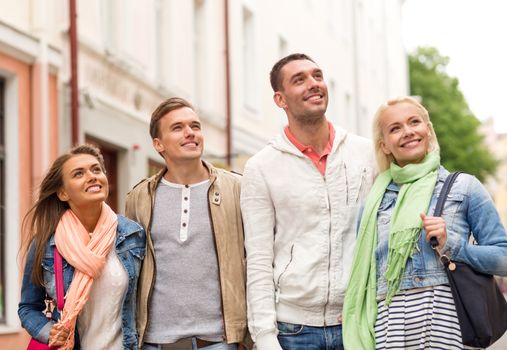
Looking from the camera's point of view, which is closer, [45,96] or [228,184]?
[228,184]

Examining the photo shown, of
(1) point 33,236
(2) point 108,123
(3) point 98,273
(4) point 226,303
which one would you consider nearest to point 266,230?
(4) point 226,303

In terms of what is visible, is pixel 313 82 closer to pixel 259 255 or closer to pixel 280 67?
pixel 280 67

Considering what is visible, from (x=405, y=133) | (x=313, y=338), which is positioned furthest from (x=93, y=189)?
(x=405, y=133)

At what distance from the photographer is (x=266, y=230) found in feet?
17.0

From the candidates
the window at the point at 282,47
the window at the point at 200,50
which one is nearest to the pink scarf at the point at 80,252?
the window at the point at 200,50

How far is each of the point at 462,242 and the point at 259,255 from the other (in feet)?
3.32

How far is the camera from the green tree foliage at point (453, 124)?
175ft

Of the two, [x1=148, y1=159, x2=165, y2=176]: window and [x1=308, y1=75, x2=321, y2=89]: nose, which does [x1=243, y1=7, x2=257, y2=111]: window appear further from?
[x1=308, y1=75, x2=321, y2=89]: nose

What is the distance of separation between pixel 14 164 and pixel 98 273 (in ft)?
22.8

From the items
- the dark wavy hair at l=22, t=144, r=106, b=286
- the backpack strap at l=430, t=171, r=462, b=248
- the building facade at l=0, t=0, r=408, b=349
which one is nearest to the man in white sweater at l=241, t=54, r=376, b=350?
the backpack strap at l=430, t=171, r=462, b=248

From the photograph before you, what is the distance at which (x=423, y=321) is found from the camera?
15.2 feet

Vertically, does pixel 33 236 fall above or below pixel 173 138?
below

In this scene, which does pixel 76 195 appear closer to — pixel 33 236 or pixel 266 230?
pixel 33 236

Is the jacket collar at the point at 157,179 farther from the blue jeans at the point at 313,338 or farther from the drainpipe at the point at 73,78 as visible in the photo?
the drainpipe at the point at 73,78
